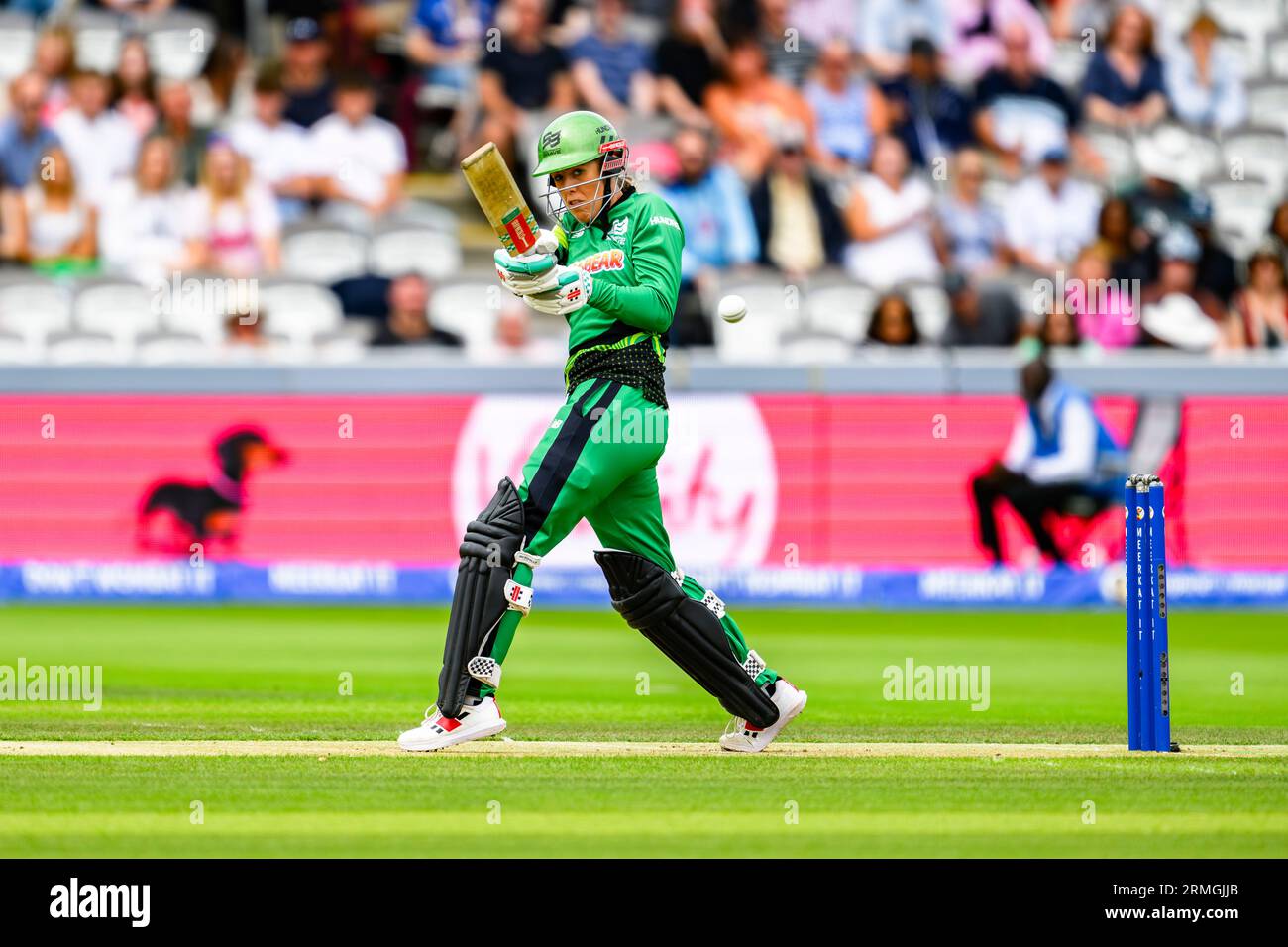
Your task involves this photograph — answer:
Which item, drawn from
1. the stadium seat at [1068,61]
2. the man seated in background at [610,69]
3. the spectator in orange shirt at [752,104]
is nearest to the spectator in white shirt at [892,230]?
the spectator in orange shirt at [752,104]

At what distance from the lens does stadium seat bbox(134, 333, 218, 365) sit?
18.4m

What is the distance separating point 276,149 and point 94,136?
1764 mm

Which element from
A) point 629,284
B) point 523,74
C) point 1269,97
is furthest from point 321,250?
point 629,284

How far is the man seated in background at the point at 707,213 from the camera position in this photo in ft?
65.4

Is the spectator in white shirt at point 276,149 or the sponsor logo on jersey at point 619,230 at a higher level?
the spectator in white shirt at point 276,149

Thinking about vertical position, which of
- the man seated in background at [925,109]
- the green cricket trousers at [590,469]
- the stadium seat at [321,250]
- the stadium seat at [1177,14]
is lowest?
the green cricket trousers at [590,469]

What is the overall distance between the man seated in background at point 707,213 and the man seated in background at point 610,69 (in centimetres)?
130

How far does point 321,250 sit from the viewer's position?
66.1 feet

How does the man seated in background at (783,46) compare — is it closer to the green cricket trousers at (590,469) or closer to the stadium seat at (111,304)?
the stadium seat at (111,304)

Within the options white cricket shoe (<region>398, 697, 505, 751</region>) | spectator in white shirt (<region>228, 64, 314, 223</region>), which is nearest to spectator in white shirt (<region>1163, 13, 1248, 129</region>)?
spectator in white shirt (<region>228, 64, 314, 223</region>)

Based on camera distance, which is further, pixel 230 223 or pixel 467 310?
pixel 230 223

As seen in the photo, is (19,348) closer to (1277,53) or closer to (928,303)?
(928,303)

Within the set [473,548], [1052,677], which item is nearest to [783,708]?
[473,548]

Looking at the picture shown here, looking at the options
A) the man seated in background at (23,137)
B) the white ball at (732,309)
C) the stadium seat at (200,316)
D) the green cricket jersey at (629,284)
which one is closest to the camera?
the white ball at (732,309)
